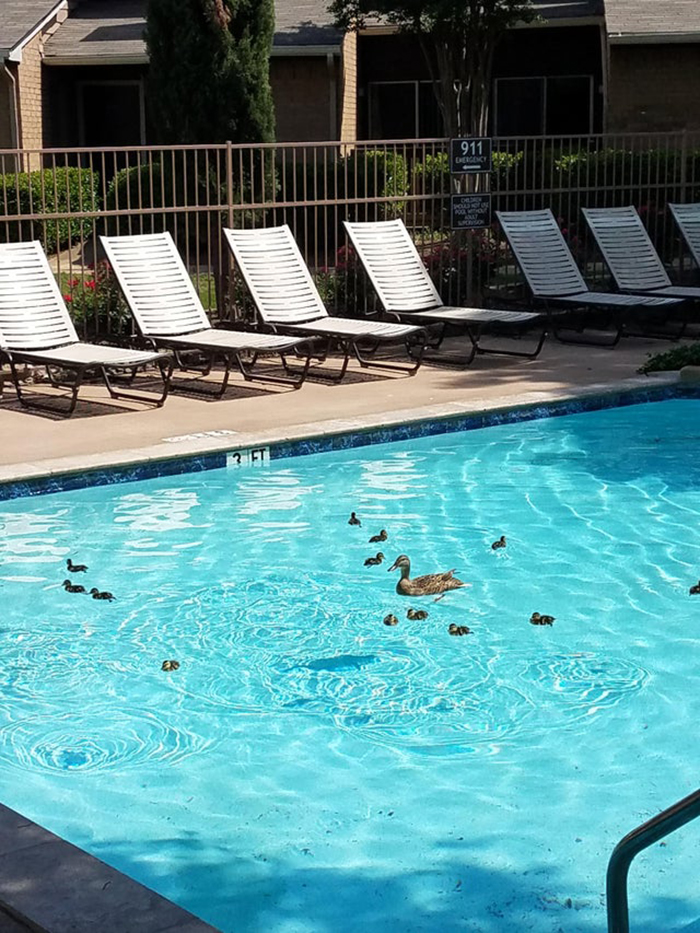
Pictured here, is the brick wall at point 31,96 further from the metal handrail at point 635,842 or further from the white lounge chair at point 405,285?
the metal handrail at point 635,842

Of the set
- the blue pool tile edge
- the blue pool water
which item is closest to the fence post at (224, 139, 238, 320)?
the blue pool tile edge

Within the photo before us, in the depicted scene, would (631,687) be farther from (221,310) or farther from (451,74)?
(451,74)

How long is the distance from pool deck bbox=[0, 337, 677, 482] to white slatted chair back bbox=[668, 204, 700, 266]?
2.42 m

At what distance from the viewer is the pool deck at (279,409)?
9281 millimetres

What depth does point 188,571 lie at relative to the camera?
7586mm

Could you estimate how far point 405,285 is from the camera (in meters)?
13.3

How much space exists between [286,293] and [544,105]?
14216 millimetres

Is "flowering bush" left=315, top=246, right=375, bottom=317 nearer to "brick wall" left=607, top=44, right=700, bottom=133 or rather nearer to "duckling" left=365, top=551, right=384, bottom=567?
"duckling" left=365, top=551, right=384, bottom=567

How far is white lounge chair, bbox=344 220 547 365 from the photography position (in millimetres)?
12805

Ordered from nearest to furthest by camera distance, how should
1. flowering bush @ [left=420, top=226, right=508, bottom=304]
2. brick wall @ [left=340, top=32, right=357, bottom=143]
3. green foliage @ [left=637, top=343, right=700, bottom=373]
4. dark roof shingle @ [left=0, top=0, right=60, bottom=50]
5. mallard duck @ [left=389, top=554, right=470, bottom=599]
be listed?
mallard duck @ [left=389, top=554, right=470, bottom=599] < green foliage @ [left=637, top=343, right=700, bottom=373] < flowering bush @ [left=420, top=226, right=508, bottom=304] < dark roof shingle @ [left=0, top=0, right=60, bottom=50] < brick wall @ [left=340, top=32, right=357, bottom=143]

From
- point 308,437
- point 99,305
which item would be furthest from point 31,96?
point 308,437

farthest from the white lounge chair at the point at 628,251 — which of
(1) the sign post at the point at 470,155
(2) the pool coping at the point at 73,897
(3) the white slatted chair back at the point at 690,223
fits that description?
(2) the pool coping at the point at 73,897

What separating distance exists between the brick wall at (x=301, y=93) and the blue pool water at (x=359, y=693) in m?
15.9

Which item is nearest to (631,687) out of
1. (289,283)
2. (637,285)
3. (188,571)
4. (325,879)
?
(325,879)
